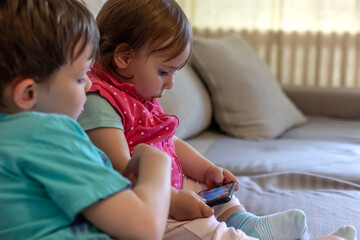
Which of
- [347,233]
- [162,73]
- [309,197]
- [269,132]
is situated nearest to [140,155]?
[162,73]

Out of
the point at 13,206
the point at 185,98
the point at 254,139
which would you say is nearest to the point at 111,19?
the point at 13,206

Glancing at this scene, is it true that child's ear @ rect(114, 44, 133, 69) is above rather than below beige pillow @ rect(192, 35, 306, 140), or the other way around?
above

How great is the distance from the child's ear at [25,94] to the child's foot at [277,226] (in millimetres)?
572

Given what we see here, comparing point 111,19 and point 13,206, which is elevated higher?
point 111,19

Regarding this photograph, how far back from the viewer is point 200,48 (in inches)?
87.8

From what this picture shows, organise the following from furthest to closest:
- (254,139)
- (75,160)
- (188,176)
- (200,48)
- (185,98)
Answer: (200,48)
(254,139)
(185,98)
(188,176)
(75,160)

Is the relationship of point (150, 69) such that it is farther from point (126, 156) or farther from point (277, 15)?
point (277, 15)

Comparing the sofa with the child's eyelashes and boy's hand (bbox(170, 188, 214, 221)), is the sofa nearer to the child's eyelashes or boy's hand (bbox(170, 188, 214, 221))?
boy's hand (bbox(170, 188, 214, 221))

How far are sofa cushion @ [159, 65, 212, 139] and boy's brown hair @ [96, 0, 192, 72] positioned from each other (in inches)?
20.4

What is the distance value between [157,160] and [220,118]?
1453 millimetres

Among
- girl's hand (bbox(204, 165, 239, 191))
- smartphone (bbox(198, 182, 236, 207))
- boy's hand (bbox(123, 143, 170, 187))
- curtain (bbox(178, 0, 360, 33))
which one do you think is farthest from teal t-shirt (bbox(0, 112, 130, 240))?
curtain (bbox(178, 0, 360, 33))

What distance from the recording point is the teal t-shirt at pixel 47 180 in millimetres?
619

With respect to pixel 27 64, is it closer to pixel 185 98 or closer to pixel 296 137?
pixel 185 98

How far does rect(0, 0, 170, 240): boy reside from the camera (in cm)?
62
